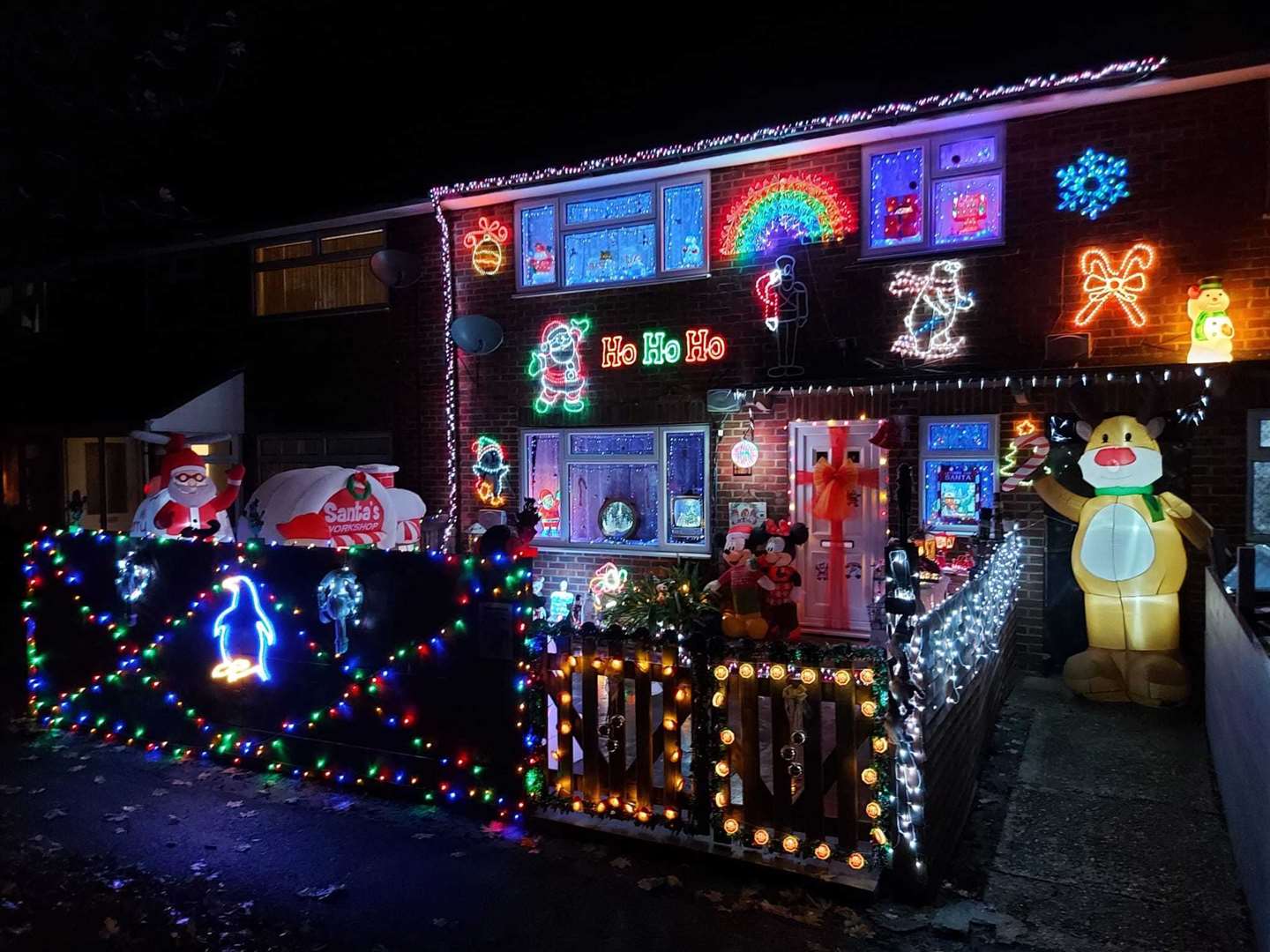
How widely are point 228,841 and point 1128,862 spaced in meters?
5.11

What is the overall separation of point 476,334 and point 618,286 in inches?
78.8

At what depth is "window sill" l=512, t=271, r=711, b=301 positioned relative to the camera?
9.91m

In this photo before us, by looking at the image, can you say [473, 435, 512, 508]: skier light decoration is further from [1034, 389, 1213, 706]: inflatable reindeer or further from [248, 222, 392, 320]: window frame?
[1034, 389, 1213, 706]: inflatable reindeer

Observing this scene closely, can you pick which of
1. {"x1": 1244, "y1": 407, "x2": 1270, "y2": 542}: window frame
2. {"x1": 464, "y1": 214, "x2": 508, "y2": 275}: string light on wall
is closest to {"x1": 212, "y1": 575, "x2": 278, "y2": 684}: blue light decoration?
{"x1": 464, "y1": 214, "x2": 508, "y2": 275}: string light on wall

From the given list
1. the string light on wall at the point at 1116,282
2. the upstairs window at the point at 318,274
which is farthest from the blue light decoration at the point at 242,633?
the string light on wall at the point at 1116,282

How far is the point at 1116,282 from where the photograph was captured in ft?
25.7

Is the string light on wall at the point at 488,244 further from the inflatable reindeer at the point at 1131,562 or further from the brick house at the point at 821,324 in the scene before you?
the inflatable reindeer at the point at 1131,562

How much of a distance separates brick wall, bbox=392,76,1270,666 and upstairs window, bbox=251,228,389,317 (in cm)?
285

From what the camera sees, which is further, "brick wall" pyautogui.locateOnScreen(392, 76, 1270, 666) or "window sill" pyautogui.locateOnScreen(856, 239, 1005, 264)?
"window sill" pyautogui.locateOnScreen(856, 239, 1005, 264)

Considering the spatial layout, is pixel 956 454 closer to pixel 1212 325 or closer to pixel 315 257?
pixel 1212 325

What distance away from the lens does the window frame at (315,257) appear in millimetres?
12062

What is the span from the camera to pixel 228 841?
15.7 feet

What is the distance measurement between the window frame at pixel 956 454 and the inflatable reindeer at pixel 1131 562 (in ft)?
4.06

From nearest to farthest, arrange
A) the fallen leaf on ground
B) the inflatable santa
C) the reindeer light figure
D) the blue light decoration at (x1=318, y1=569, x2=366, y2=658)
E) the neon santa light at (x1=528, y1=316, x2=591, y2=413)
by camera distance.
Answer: the fallen leaf on ground, the blue light decoration at (x1=318, y1=569, x2=366, y2=658), the reindeer light figure, the inflatable santa, the neon santa light at (x1=528, y1=316, x2=591, y2=413)
